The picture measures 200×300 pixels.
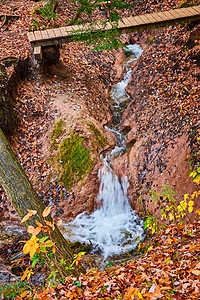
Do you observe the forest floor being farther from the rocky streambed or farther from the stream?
the stream

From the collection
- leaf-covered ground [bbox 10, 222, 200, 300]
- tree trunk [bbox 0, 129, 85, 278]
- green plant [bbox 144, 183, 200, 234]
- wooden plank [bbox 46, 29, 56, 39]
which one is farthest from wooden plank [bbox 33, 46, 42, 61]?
leaf-covered ground [bbox 10, 222, 200, 300]

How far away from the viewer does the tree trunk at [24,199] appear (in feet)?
11.2

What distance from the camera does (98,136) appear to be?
7.27m

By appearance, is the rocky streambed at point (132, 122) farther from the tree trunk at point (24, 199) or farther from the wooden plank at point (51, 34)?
the tree trunk at point (24, 199)

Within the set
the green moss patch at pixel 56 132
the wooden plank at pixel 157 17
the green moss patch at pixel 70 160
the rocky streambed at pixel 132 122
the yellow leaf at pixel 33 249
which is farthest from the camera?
the wooden plank at pixel 157 17

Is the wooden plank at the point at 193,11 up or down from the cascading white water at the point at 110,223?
up

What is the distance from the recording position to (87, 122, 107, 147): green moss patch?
7.20 m

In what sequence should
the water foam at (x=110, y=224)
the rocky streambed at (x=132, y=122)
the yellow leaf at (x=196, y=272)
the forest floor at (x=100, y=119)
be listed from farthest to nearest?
the rocky streambed at (x=132, y=122)
the water foam at (x=110, y=224)
the forest floor at (x=100, y=119)
the yellow leaf at (x=196, y=272)

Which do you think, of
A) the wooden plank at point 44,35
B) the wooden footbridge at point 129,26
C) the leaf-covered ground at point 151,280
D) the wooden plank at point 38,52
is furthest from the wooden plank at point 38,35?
the leaf-covered ground at point 151,280

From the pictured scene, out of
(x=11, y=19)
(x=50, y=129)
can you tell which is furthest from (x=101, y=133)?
(x=11, y=19)

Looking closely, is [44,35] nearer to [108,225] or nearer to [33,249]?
[108,225]

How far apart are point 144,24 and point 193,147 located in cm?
438

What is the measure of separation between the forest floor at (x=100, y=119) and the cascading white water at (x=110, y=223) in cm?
70

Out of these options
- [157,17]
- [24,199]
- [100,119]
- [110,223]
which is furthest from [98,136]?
[157,17]
